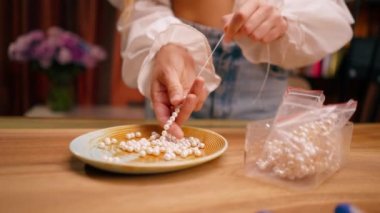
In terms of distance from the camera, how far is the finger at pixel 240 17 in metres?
0.48

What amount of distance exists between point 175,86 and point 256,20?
0.47 feet

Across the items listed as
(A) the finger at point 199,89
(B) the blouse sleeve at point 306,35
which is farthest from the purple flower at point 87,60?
(A) the finger at point 199,89

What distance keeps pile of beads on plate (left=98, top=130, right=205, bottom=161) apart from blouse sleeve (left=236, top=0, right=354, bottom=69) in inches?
9.9

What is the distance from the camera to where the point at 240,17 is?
48 cm

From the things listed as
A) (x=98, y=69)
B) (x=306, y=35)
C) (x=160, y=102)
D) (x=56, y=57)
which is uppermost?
(x=306, y=35)

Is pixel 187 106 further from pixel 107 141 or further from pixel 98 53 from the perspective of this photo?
pixel 98 53

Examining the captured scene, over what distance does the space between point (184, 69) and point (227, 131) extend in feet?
0.42

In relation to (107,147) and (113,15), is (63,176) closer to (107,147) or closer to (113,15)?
(107,147)

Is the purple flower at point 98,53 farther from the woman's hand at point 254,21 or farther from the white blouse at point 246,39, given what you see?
the woman's hand at point 254,21

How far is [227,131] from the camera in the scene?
627mm

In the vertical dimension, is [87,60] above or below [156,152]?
below

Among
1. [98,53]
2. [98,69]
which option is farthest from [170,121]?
[98,69]

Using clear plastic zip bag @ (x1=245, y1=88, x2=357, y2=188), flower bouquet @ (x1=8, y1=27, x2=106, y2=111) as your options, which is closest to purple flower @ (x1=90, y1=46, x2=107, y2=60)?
flower bouquet @ (x1=8, y1=27, x2=106, y2=111)

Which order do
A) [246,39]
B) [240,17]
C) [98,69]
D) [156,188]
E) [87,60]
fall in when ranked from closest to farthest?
1. [156,188]
2. [240,17]
3. [246,39]
4. [87,60]
5. [98,69]
